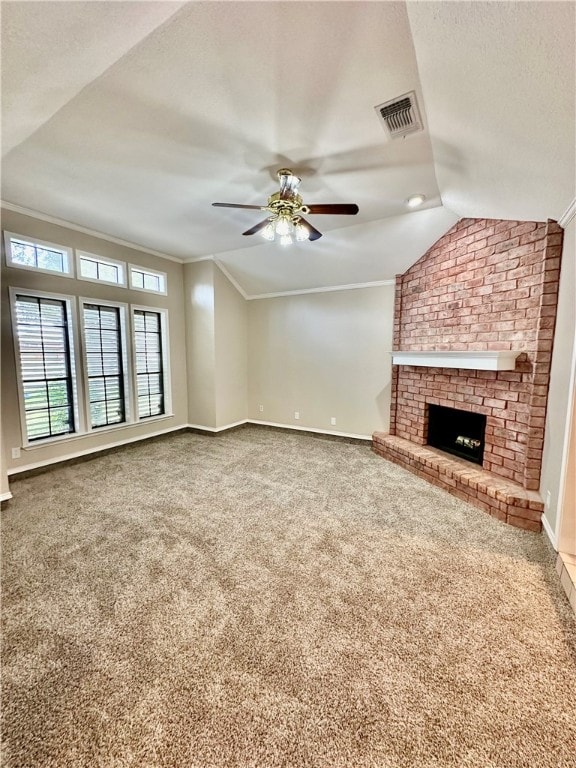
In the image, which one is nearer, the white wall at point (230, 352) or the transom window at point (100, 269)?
the transom window at point (100, 269)

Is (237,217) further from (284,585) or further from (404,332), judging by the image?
(284,585)

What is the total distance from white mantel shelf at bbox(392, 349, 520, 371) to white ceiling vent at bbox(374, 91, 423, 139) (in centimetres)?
207

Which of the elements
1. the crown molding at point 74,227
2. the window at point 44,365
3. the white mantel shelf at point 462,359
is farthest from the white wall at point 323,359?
the window at point 44,365

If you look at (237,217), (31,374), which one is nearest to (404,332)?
(237,217)

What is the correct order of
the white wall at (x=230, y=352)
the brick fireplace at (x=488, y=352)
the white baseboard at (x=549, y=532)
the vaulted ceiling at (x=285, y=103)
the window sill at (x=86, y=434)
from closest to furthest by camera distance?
the vaulted ceiling at (x=285, y=103), the white baseboard at (x=549, y=532), the brick fireplace at (x=488, y=352), the window sill at (x=86, y=434), the white wall at (x=230, y=352)

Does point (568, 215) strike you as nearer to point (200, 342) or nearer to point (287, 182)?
point (287, 182)

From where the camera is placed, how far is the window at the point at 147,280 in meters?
4.66

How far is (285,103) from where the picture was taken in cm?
187

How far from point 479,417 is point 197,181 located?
413 cm

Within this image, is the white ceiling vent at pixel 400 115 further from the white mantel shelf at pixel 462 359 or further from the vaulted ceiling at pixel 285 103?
the white mantel shelf at pixel 462 359

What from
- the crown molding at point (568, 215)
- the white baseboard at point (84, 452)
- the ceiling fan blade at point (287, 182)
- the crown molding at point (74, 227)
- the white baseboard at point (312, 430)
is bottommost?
the white baseboard at point (312, 430)

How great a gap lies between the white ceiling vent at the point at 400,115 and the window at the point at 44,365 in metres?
4.15

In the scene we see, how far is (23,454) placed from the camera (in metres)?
3.53

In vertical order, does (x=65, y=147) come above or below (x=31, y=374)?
above
